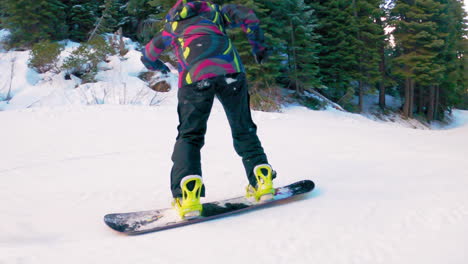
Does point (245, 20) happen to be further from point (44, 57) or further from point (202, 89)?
point (44, 57)

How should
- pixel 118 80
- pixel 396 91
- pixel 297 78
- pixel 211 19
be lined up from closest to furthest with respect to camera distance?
pixel 211 19 < pixel 118 80 < pixel 297 78 < pixel 396 91

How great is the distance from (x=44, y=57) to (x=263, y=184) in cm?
1009

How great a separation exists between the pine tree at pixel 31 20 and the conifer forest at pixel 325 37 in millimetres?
34

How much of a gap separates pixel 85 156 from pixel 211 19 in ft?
7.19

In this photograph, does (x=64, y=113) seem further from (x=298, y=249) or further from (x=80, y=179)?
(x=298, y=249)

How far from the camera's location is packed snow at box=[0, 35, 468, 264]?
1.24 meters

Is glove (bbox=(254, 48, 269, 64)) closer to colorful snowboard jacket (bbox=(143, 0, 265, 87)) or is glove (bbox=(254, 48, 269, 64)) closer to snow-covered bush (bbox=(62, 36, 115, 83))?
colorful snowboard jacket (bbox=(143, 0, 265, 87))

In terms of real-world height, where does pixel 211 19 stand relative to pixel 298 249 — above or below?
→ above

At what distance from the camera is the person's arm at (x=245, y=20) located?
6.44 ft

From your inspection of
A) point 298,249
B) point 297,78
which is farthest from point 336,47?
point 298,249

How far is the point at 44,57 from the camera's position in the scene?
31.0ft

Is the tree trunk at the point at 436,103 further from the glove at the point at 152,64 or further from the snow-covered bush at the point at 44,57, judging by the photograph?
the glove at the point at 152,64

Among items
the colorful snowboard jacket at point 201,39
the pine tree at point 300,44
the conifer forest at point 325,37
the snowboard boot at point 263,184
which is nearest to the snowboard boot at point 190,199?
the snowboard boot at point 263,184

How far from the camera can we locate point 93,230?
1.59 m
